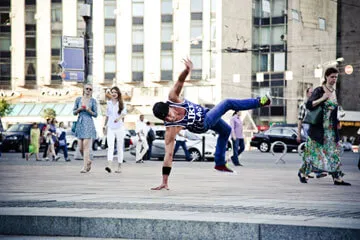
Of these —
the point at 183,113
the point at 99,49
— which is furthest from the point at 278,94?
the point at 183,113

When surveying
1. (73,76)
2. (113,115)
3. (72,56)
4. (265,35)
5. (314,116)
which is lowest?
(113,115)

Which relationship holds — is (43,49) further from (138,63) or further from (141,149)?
(141,149)

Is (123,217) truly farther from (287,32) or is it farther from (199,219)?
(287,32)

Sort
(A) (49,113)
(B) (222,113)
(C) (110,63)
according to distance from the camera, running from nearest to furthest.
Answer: (B) (222,113), (A) (49,113), (C) (110,63)

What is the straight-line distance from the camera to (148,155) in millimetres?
27203

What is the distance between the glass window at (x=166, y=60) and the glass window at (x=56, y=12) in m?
10.2

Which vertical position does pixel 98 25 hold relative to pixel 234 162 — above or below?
above

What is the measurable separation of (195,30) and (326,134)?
48.9m

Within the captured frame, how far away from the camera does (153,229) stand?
6.18 metres

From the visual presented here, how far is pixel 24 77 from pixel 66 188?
2196 inches

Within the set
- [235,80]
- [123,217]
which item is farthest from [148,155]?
[235,80]

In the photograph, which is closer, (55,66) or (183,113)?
(183,113)

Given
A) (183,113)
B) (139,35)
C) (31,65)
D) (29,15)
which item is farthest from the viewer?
(29,15)

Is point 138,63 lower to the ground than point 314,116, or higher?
higher
